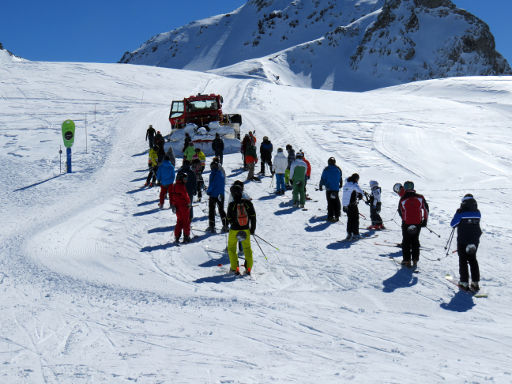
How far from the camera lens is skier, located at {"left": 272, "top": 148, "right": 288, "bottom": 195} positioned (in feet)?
47.9

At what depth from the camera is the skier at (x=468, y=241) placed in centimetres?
801

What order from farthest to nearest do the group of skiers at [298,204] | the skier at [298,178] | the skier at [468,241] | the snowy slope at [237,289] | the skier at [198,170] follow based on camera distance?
the skier at [298,178] → the skier at [198,170] → the group of skiers at [298,204] → the skier at [468,241] → the snowy slope at [237,289]

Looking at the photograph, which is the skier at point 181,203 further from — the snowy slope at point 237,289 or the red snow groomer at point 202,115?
the red snow groomer at point 202,115

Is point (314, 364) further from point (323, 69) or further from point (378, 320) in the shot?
point (323, 69)

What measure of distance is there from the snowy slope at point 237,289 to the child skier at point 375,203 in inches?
17.3

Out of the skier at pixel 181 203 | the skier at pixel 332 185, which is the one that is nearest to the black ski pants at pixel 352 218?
the skier at pixel 332 185

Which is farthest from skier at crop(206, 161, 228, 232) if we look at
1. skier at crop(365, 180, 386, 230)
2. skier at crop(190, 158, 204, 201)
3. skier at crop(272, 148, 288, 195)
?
skier at crop(272, 148, 288, 195)

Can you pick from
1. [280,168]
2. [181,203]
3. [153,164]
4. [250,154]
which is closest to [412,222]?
[181,203]

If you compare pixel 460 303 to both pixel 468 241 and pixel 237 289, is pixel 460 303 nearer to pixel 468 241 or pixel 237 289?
pixel 468 241

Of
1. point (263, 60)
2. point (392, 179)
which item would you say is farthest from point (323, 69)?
point (392, 179)

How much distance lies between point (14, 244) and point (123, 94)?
93.5ft

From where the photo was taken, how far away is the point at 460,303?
7570mm

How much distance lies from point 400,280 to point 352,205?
252 centimetres

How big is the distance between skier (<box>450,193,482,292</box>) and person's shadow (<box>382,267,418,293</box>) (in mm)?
765
